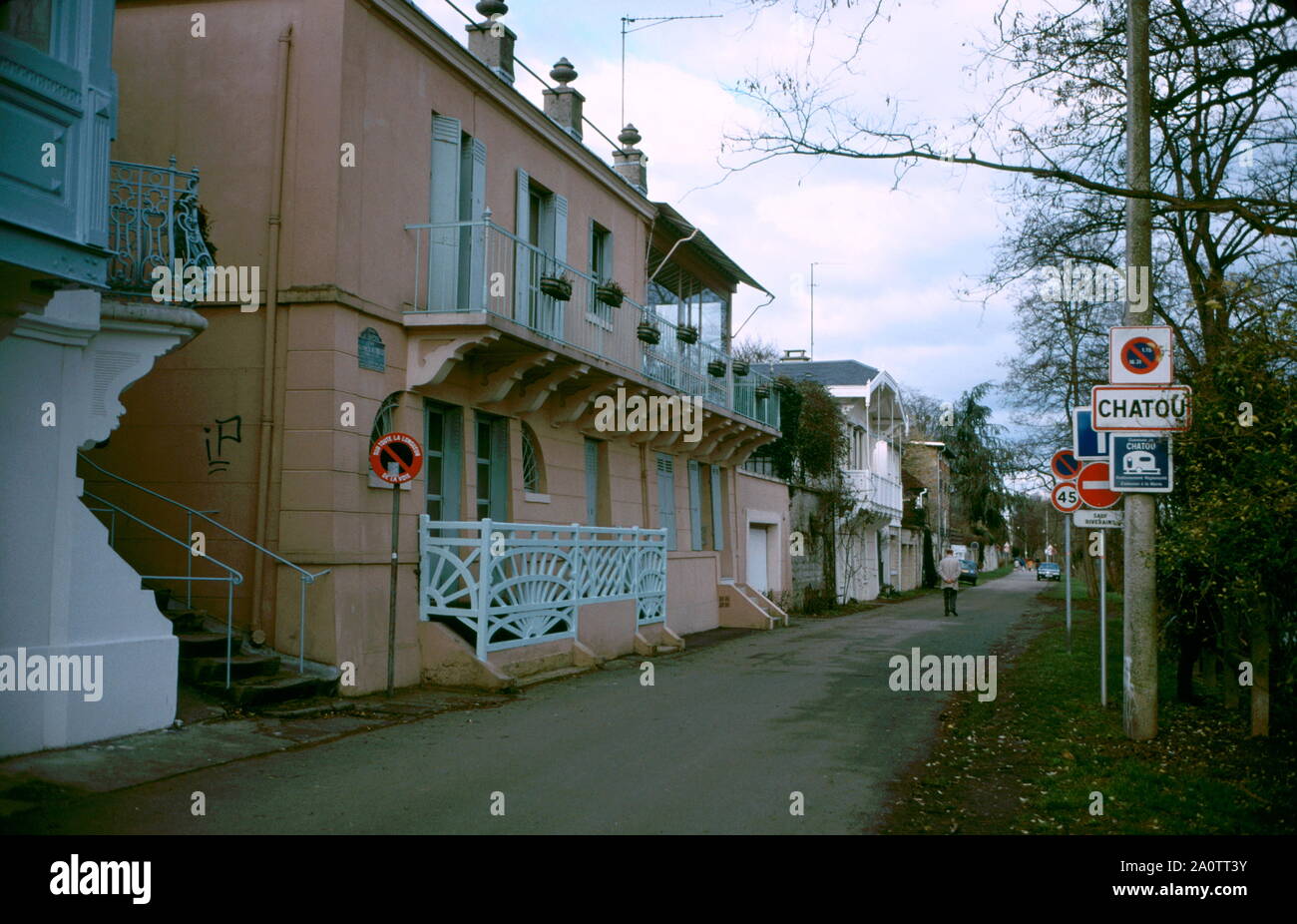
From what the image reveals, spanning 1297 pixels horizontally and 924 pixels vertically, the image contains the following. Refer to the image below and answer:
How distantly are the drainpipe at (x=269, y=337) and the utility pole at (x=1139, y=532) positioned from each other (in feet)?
28.3

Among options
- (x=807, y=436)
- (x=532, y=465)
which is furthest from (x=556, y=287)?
(x=807, y=436)

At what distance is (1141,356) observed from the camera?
9477 millimetres

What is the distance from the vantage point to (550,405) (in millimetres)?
16969

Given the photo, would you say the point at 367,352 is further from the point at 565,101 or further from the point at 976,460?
the point at 976,460

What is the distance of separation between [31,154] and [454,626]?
25.5 feet

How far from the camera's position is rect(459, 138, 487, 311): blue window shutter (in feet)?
45.7

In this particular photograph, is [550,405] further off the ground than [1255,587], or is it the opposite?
[550,405]

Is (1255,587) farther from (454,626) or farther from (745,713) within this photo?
(454,626)

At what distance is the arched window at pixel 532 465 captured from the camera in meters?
16.5

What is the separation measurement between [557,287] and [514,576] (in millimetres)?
4157

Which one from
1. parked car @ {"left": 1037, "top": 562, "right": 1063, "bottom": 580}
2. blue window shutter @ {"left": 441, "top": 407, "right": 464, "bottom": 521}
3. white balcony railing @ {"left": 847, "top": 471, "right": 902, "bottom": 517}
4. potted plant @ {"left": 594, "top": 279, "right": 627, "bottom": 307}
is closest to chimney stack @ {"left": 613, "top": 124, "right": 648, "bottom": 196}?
potted plant @ {"left": 594, "top": 279, "right": 627, "bottom": 307}

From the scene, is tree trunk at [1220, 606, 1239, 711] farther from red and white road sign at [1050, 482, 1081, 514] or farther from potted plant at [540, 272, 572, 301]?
potted plant at [540, 272, 572, 301]

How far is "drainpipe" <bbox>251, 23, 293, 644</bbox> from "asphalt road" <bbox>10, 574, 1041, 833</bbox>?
2684 mm
